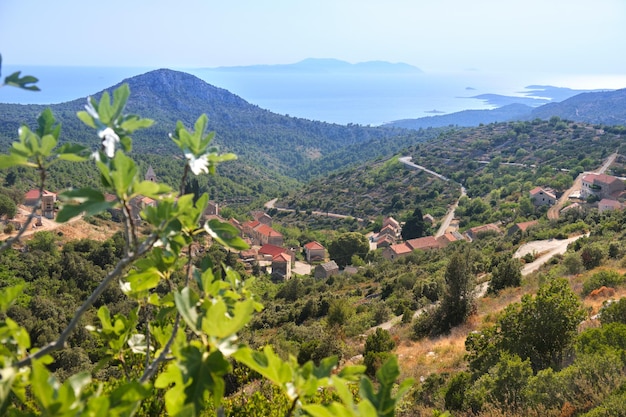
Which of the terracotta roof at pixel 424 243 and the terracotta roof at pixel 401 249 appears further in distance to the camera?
the terracotta roof at pixel 424 243

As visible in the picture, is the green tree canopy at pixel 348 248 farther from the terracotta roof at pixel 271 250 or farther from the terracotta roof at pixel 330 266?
the terracotta roof at pixel 271 250

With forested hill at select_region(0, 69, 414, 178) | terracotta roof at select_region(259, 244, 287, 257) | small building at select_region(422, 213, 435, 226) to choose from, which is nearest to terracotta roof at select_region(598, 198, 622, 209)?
small building at select_region(422, 213, 435, 226)

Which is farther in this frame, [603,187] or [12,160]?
[603,187]

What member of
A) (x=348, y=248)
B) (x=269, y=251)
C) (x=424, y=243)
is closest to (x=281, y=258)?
(x=269, y=251)

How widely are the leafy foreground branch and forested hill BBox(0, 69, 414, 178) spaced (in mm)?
77826

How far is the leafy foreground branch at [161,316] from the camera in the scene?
93 cm

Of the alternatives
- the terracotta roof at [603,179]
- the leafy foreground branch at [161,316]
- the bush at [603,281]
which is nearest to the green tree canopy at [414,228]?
the terracotta roof at [603,179]

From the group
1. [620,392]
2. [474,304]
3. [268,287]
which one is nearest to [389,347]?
[474,304]

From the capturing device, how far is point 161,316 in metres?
1.44

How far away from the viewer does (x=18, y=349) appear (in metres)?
1.21

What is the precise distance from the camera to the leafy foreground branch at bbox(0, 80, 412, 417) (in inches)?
36.5

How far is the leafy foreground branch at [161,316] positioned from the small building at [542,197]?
37350 mm

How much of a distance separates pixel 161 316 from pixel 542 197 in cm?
3794

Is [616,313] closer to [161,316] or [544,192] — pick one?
[161,316]
